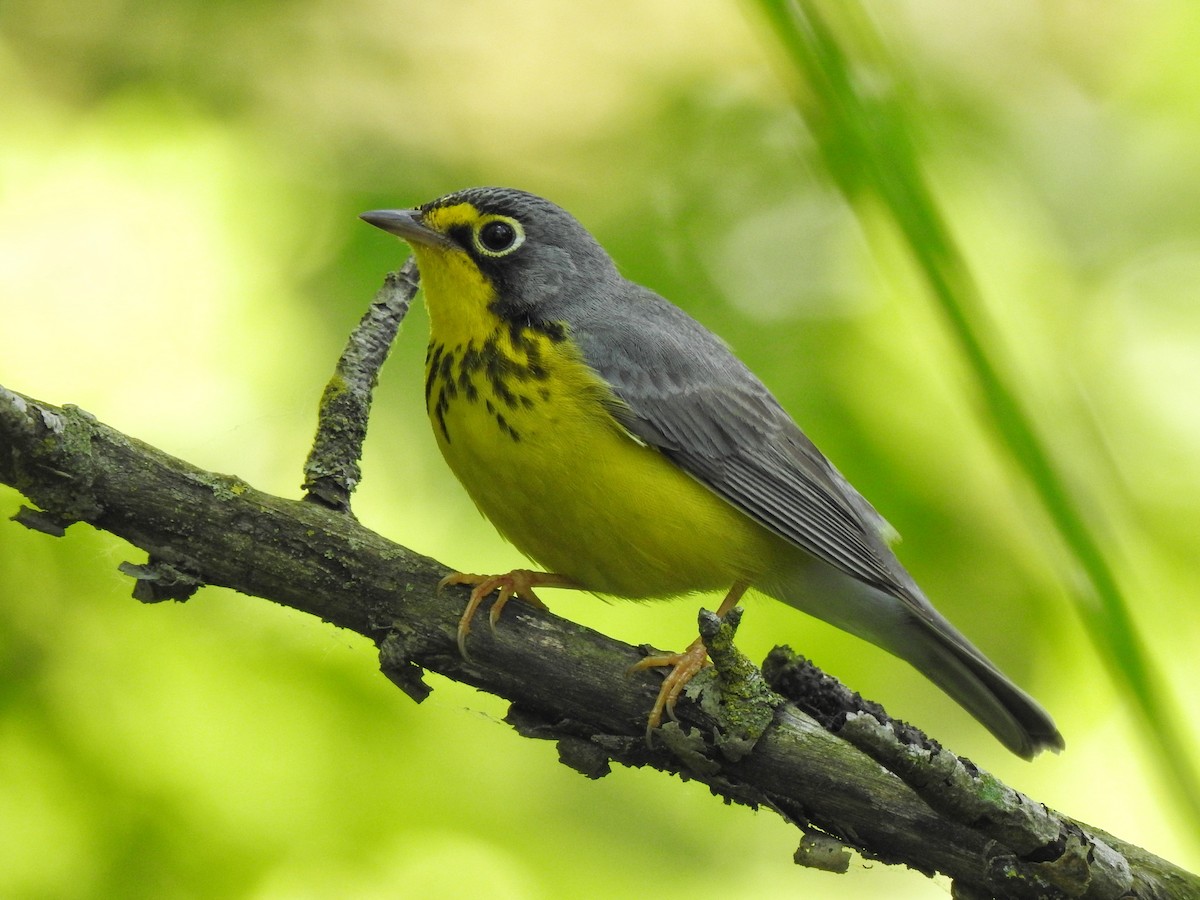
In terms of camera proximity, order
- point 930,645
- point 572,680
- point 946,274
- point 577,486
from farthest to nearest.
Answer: point 930,645, point 577,486, point 572,680, point 946,274

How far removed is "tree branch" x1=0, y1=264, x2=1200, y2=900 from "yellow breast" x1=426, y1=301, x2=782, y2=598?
76 centimetres

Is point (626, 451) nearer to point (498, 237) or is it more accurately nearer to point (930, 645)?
point (498, 237)

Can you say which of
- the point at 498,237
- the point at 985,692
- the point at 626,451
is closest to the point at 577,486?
the point at 626,451

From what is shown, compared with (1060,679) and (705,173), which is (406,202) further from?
(1060,679)

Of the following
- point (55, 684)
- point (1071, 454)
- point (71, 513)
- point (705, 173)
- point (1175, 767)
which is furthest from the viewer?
point (705, 173)

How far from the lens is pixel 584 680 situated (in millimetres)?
3934

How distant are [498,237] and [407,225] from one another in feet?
1.60

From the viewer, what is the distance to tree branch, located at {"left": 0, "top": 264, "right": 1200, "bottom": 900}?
341 centimetres

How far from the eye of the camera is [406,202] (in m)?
5.45

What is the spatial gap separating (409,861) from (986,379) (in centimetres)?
359

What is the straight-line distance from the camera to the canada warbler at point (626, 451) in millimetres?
4848

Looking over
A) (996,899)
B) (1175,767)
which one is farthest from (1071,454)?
(996,899)

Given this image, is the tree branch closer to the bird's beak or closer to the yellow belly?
the yellow belly

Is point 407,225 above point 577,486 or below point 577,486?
above
